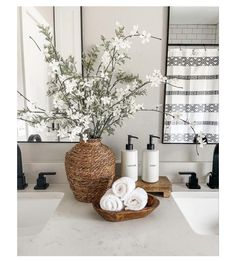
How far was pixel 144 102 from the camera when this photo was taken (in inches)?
43.6

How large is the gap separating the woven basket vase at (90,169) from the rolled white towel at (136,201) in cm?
14

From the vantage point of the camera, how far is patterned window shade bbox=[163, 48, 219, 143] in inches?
42.3

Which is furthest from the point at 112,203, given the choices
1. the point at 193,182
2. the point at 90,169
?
the point at 193,182

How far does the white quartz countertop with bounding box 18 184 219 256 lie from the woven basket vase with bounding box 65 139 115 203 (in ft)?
0.27

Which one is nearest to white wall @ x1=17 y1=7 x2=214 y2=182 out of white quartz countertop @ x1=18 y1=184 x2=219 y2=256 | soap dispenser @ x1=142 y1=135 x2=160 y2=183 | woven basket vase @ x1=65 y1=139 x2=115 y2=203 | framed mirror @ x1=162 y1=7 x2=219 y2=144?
framed mirror @ x1=162 y1=7 x2=219 y2=144

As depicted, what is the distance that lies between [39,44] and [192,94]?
2.53 ft

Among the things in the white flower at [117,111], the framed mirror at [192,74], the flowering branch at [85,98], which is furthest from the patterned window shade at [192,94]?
the white flower at [117,111]

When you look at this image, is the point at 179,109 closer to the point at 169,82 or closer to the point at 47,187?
the point at 169,82

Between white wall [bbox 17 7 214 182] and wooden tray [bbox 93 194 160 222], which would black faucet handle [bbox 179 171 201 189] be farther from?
wooden tray [bbox 93 194 160 222]

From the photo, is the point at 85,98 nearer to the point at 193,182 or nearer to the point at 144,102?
the point at 144,102

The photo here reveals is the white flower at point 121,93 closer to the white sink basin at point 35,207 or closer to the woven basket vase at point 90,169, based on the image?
the woven basket vase at point 90,169

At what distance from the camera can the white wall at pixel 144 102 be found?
3.43ft
